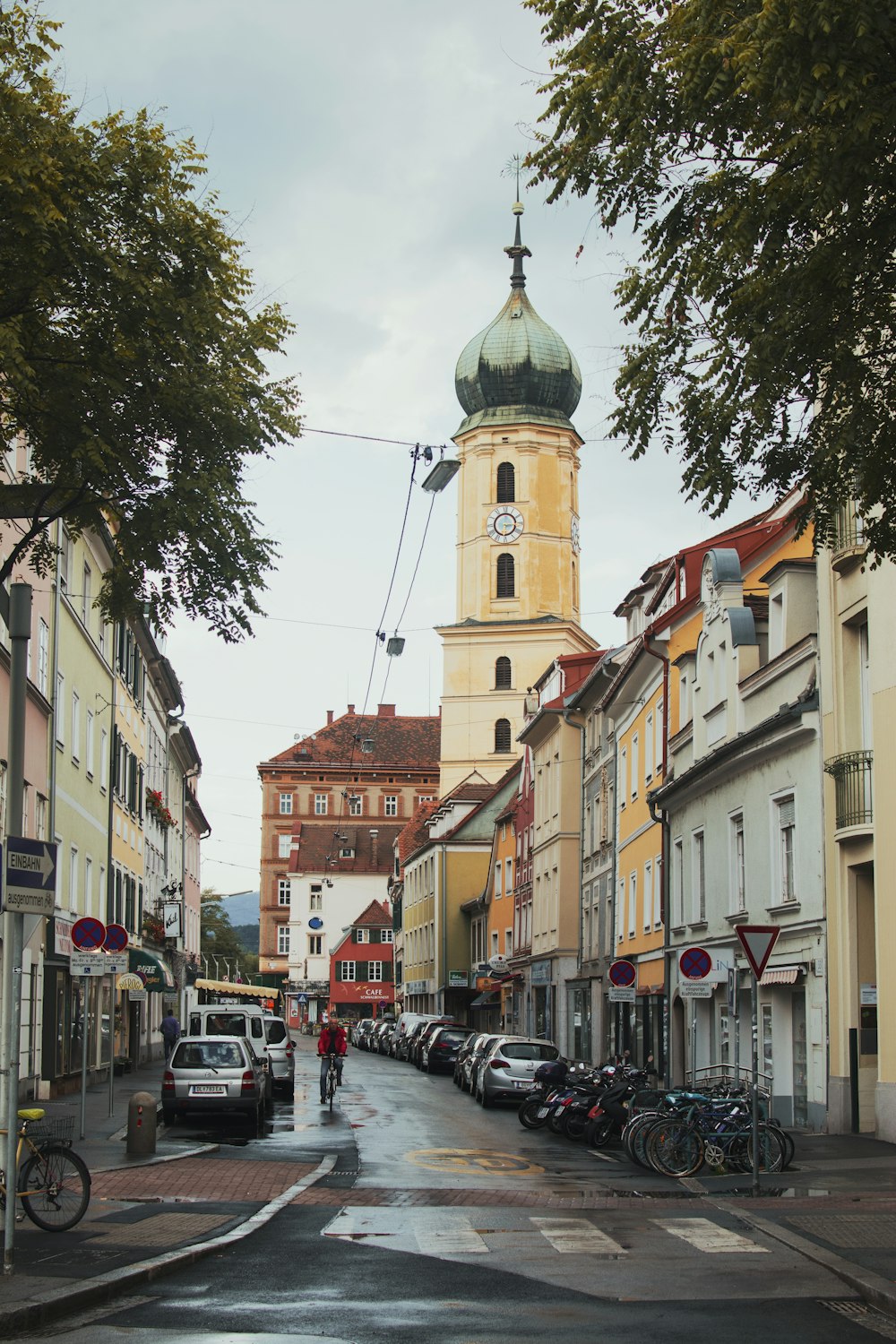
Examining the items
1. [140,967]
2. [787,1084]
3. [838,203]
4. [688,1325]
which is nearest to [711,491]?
[838,203]

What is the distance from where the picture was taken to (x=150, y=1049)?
55.9 meters

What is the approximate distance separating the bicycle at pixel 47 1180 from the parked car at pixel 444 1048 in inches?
1528

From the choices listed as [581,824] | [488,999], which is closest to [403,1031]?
[488,999]

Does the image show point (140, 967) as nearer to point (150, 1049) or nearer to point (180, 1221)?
point (150, 1049)

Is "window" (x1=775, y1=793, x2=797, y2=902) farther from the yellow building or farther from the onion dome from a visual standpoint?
the onion dome

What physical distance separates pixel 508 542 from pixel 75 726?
214ft

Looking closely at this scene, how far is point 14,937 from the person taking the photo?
10688 mm

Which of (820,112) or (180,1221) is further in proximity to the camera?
(180,1221)

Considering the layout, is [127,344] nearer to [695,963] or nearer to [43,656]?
[695,963]

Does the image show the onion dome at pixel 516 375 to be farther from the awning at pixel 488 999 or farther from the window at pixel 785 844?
the window at pixel 785 844

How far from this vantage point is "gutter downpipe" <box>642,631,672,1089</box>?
3497 cm

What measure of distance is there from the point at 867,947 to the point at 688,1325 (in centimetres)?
1439

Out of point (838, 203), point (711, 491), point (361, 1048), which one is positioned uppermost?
point (838, 203)

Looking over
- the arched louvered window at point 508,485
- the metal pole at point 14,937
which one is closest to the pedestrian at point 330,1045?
the metal pole at point 14,937
